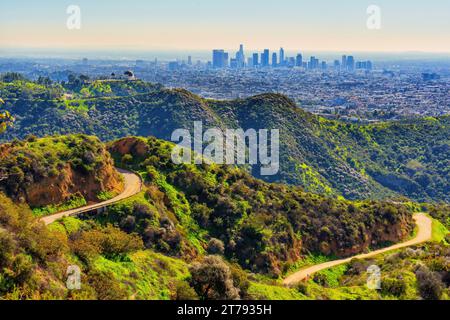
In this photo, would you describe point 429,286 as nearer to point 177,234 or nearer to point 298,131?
point 177,234

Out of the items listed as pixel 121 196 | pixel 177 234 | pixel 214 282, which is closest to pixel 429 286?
pixel 214 282

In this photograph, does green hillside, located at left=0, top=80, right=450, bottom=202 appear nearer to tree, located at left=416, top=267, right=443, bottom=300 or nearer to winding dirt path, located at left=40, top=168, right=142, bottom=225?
winding dirt path, located at left=40, top=168, right=142, bottom=225

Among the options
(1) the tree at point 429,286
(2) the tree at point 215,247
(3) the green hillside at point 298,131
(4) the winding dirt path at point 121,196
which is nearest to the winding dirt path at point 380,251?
(2) the tree at point 215,247

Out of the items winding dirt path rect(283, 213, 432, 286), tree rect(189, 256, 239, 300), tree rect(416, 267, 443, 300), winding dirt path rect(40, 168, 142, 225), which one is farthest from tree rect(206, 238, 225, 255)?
tree rect(416, 267, 443, 300)

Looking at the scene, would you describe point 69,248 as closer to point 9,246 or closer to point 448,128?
point 9,246

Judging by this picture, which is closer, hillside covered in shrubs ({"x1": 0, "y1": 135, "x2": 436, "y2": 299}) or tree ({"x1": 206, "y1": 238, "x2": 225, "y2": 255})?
hillside covered in shrubs ({"x1": 0, "y1": 135, "x2": 436, "y2": 299})

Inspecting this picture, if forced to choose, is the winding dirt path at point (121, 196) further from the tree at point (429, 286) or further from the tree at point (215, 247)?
the tree at point (429, 286)
